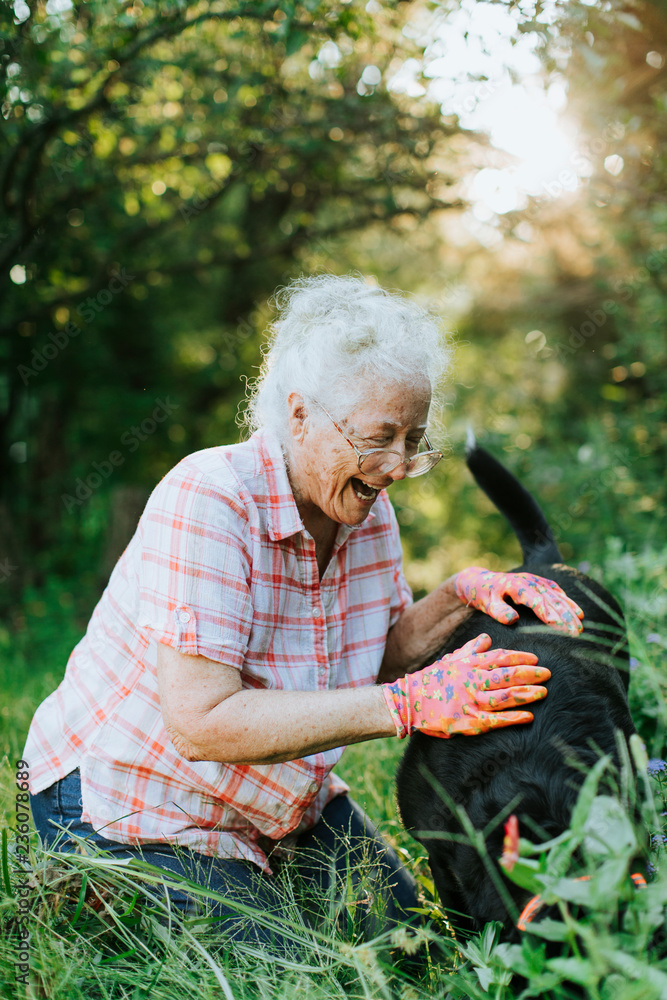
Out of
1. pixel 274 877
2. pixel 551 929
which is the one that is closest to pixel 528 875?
pixel 551 929

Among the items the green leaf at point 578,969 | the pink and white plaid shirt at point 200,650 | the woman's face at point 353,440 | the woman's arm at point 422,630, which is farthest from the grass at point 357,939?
the woman's face at point 353,440

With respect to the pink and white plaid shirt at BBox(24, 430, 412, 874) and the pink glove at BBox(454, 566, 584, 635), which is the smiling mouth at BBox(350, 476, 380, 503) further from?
the pink glove at BBox(454, 566, 584, 635)

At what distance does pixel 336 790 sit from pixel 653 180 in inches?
135

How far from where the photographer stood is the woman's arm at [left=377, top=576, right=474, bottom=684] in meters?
1.87

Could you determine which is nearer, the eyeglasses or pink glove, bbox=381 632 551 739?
pink glove, bbox=381 632 551 739

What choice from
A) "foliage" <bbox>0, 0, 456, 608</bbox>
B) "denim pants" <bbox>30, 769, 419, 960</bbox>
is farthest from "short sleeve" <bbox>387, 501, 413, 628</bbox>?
"foliage" <bbox>0, 0, 456, 608</bbox>

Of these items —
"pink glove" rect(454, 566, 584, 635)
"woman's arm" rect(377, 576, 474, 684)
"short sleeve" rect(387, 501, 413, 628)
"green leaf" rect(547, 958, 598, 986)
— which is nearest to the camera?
"green leaf" rect(547, 958, 598, 986)

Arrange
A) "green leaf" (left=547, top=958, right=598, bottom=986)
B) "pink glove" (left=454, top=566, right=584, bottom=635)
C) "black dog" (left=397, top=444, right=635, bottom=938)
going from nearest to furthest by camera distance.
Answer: "green leaf" (left=547, top=958, right=598, bottom=986) → "black dog" (left=397, top=444, right=635, bottom=938) → "pink glove" (left=454, top=566, right=584, bottom=635)

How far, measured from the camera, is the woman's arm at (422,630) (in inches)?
73.6

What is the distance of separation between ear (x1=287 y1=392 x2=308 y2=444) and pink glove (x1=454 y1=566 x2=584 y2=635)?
570 mm

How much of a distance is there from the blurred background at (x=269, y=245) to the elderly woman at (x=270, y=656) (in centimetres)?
41

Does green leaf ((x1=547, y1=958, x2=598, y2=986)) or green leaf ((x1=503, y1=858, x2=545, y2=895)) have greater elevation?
green leaf ((x1=503, y1=858, x2=545, y2=895))

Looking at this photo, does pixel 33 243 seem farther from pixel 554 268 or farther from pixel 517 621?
pixel 554 268

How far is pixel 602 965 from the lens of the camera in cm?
89
